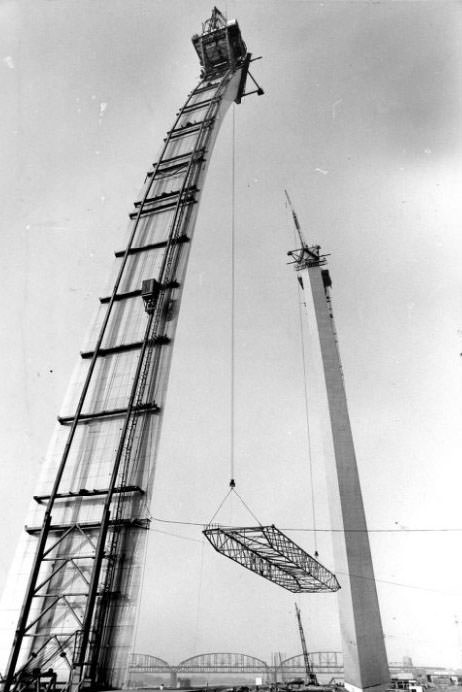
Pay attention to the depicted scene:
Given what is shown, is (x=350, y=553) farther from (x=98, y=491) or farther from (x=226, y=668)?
(x=226, y=668)

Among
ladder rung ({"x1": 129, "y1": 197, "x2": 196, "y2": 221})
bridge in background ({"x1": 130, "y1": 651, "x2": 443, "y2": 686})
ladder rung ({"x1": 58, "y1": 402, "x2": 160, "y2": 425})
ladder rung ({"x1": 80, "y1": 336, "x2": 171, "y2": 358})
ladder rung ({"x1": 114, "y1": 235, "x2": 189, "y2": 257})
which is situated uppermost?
ladder rung ({"x1": 129, "y1": 197, "x2": 196, "y2": 221})

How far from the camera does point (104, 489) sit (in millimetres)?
15773

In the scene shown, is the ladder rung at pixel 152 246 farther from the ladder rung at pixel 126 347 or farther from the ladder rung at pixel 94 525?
the ladder rung at pixel 94 525

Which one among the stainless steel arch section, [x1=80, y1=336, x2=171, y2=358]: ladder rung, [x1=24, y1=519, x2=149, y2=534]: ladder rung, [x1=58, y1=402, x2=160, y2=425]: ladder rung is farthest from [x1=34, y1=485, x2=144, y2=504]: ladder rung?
[x1=80, y1=336, x2=171, y2=358]: ladder rung

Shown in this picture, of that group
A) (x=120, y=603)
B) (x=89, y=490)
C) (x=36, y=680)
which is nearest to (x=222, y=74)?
(x=89, y=490)

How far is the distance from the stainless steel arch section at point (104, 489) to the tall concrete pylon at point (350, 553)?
1116cm

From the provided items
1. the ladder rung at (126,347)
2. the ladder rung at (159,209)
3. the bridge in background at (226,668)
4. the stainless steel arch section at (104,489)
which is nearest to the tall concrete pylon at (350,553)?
→ the stainless steel arch section at (104,489)

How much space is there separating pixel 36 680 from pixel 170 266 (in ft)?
52.6

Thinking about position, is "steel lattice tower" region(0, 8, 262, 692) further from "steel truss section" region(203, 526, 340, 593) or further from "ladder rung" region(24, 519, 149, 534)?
"steel truss section" region(203, 526, 340, 593)

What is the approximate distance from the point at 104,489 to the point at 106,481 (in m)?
0.30

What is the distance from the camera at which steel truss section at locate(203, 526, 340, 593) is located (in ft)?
61.5

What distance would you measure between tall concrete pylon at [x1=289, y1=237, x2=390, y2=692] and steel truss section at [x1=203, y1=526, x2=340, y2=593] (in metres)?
1.31

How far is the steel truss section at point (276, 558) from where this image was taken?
1875 centimetres

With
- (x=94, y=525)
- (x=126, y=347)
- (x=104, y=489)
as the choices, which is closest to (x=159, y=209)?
(x=126, y=347)
